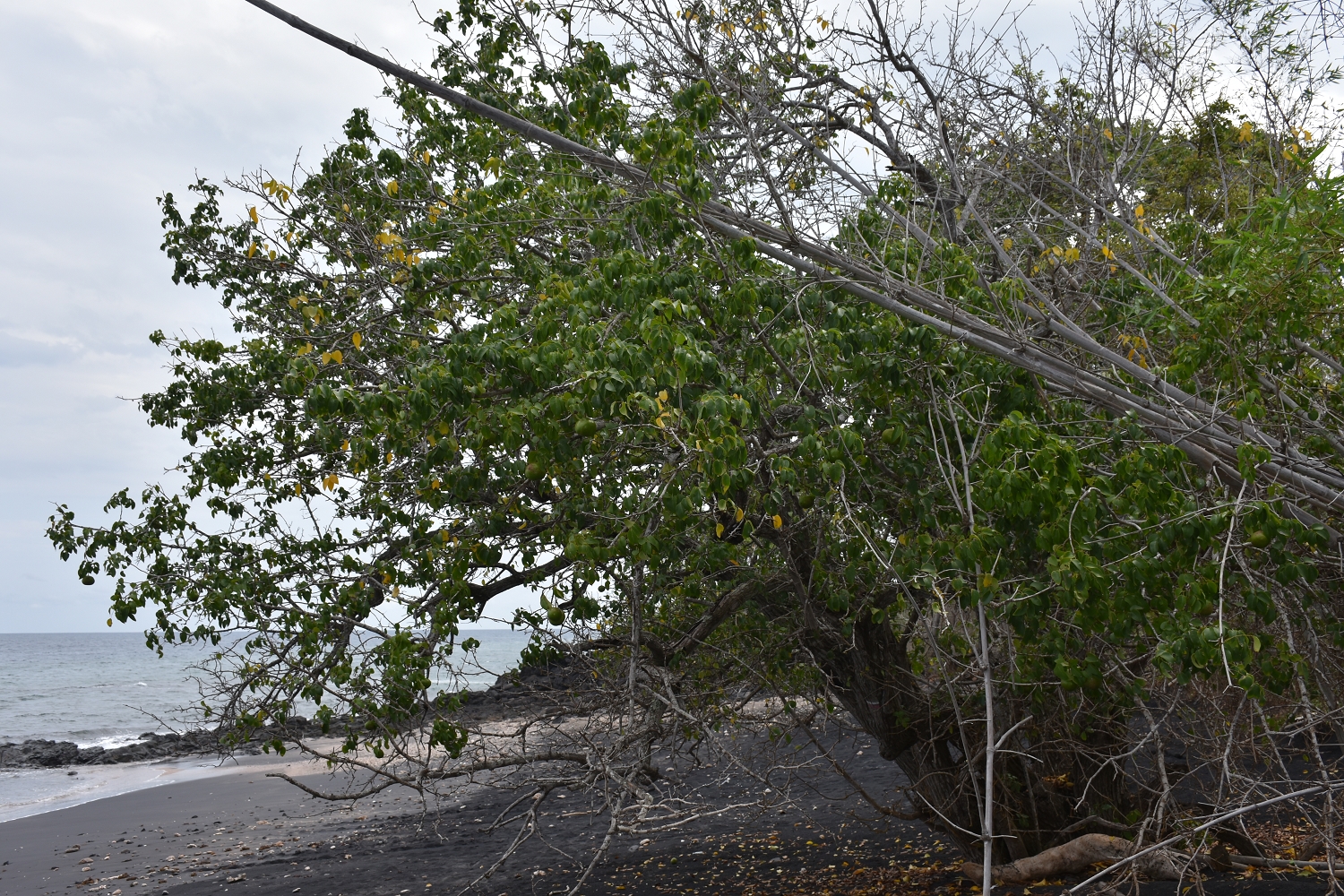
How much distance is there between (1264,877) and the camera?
5.77 m

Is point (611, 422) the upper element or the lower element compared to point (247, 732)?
upper

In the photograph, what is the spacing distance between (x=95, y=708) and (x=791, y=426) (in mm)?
37062

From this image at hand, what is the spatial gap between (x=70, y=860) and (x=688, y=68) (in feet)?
37.4

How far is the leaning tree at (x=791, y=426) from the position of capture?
12.9 ft

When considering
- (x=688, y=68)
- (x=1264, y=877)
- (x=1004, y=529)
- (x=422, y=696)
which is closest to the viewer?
(x=1004, y=529)

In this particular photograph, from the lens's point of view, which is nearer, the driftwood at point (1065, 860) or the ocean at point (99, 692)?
the driftwood at point (1065, 860)

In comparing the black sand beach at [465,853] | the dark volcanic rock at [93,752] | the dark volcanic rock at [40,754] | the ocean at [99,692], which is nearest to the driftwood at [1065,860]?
the black sand beach at [465,853]

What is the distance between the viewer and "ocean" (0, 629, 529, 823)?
52.4ft

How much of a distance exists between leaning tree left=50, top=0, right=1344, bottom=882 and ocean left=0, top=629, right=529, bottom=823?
3.05ft

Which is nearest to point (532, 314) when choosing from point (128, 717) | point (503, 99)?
point (503, 99)

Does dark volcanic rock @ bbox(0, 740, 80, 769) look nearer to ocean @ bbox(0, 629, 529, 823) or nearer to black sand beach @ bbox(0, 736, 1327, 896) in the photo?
ocean @ bbox(0, 629, 529, 823)

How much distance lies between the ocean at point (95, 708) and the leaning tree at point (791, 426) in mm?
929

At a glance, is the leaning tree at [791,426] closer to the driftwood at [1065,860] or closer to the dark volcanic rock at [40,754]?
the driftwood at [1065,860]

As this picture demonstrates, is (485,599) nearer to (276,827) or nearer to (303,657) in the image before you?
(303,657)
